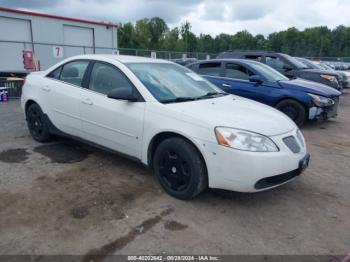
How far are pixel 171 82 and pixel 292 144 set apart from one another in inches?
67.3

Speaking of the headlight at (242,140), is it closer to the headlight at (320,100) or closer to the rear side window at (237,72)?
the headlight at (320,100)

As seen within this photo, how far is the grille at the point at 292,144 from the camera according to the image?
3533 millimetres

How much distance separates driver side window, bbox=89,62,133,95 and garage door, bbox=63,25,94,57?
14619 millimetres

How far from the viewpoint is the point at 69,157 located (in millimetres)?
4922

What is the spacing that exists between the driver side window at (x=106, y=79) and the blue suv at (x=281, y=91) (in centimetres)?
406

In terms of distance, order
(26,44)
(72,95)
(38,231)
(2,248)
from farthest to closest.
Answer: (26,44)
(72,95)
(38,231)
(2,248)

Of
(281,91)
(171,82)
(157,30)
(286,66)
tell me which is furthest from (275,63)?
(157,30)

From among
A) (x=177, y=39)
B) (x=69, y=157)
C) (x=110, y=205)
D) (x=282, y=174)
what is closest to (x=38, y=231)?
(x=110, y=205)

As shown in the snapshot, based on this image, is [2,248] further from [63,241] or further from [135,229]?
[135,229]

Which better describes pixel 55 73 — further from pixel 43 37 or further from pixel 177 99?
pixel 43 37

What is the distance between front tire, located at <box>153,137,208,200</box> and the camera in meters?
3.43

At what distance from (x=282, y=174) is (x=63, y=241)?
2255 mm

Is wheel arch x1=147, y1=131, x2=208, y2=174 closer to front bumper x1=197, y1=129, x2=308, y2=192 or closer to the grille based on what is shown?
front bumper x1=197, y1=129, x2=308, y2=192

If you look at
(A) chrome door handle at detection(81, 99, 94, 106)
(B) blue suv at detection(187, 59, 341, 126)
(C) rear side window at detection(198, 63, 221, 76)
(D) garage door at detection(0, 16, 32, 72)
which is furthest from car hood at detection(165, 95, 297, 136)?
(D) garage door at detection(0, 16, 32, 72)
